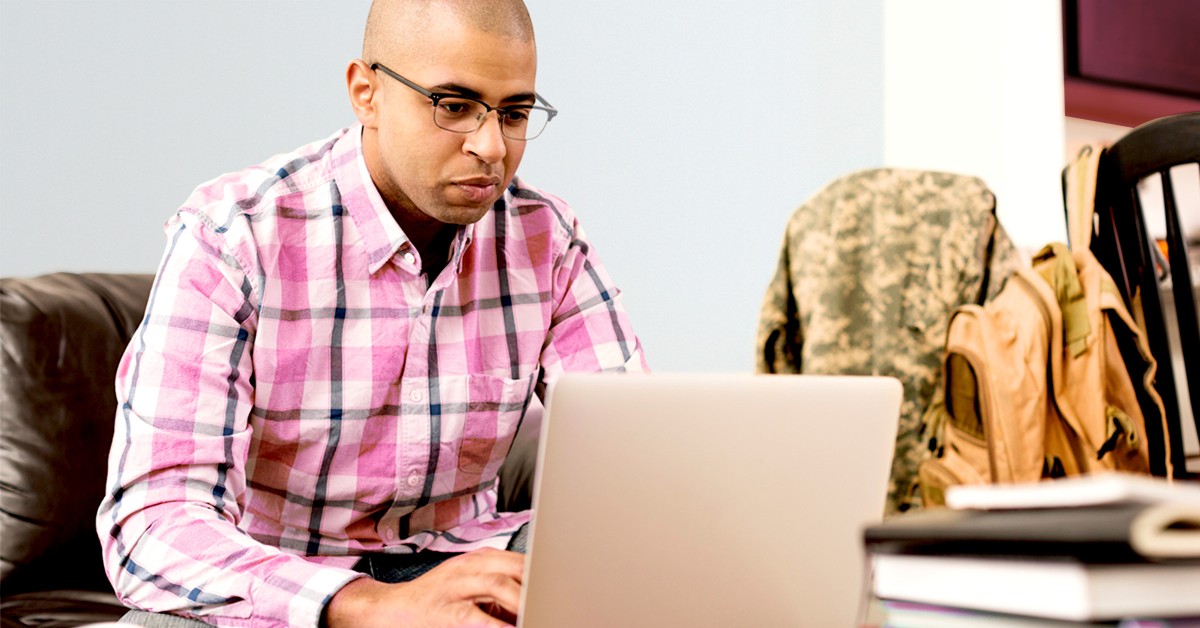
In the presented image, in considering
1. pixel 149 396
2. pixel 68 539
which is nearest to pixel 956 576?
pixel 149 396

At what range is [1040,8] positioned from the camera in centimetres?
283

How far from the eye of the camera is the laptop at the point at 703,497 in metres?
0.70

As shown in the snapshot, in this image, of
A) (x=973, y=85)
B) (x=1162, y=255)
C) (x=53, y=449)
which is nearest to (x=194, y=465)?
(x=53, y=449)

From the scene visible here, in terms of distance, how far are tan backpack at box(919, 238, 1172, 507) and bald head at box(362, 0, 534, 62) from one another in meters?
0.77

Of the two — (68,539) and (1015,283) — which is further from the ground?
(1015,283)

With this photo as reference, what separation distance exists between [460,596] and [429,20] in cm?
73

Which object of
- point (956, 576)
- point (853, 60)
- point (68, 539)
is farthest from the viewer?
point (853, 60)

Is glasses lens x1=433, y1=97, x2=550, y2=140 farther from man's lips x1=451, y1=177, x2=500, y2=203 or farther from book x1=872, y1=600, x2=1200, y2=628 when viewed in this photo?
book x1=872, y1=600, x2=1200, y2=628

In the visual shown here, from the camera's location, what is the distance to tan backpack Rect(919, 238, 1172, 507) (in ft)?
4.98

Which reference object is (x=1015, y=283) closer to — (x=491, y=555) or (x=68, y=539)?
(x=491, y=555)

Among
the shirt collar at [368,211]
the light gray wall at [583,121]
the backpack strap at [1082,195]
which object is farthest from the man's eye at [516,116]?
the light gray wall at [583,121]

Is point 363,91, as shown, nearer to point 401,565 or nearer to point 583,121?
point 401,565

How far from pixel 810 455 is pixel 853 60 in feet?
7.30

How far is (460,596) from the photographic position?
0.81 metres
